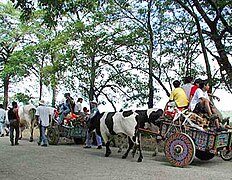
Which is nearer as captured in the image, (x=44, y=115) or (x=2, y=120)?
(x=44, y=115)

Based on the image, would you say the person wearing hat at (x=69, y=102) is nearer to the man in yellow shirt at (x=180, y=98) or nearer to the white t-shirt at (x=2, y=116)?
the white t-shirt at (x=2, y=116)

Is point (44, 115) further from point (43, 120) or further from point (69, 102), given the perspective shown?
point (69, 102)

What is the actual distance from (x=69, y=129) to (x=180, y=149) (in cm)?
703

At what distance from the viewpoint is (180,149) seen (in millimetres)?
10102

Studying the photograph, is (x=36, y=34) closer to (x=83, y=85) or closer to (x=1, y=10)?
(x=1, y=10)

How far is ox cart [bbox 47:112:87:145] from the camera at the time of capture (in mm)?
16016

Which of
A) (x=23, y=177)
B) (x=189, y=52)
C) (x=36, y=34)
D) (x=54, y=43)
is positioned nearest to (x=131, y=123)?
(x=23, y=177)

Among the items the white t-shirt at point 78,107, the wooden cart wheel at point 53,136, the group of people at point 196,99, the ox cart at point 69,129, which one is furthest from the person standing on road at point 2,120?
the group of people at point 196,99

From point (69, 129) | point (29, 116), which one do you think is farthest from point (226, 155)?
point (29, 116)

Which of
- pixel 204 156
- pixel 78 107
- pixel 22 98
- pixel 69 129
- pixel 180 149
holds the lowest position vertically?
pixel 204 156

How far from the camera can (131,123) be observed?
1171cm

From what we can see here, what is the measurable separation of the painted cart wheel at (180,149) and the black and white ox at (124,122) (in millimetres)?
1199

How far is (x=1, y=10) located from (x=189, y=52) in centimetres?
1907

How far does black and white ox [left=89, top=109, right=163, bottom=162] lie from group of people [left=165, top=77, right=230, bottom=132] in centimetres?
126
